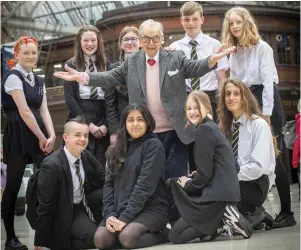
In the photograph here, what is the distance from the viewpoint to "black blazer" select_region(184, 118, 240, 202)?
3.81m

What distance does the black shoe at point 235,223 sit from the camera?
3.78m

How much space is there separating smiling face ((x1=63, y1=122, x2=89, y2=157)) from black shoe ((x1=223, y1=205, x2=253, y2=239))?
4.08ft

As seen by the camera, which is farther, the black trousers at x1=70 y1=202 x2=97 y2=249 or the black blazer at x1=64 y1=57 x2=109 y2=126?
the black blazer at x1=64 y1=57 x2=109 y2=126

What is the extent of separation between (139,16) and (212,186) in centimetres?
1565

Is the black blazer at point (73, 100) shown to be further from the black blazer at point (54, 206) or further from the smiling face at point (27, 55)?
the black blazer at point (54, 206)

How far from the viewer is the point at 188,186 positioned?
3.89 m

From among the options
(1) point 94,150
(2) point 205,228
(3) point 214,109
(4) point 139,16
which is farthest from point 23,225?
(4) point 139,16

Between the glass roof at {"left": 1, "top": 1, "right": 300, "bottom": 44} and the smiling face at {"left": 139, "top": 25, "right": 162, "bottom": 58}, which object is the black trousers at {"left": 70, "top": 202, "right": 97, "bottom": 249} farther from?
the glass roof at {"left": 1, "top": 1, "right": 300, "bottom": 44}

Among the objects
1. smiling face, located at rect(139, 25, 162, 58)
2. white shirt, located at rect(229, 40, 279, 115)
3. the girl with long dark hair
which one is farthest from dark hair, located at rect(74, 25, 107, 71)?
white shirt, located at rect(229, 40, 279, 115)

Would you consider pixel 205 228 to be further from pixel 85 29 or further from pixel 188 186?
pixel 85 29

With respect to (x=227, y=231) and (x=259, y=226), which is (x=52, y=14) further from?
(x=227, y=231)

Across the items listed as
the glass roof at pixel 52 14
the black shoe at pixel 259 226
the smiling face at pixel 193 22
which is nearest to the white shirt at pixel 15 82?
the smiling face at pixel 193 22

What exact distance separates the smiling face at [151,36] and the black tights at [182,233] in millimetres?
1322

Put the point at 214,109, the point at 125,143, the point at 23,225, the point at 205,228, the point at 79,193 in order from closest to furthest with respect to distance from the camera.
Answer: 1. the point at 205,228
2. the point at 125,143
3. the point at 79,193
4. the point at 214,109
5. the point at 23,225
